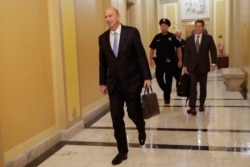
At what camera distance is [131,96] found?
321cm

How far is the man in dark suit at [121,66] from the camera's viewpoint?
3150 millimetres

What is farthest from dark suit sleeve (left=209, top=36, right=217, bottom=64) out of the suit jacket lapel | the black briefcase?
the suit jacket lapel

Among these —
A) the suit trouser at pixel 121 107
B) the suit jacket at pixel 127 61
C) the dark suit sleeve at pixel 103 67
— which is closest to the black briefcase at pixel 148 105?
the suit trouser at pixel 121 107

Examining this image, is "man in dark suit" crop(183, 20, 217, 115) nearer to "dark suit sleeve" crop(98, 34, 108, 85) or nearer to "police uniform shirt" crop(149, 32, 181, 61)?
"police uniform shirt" crop(149, 32, 181, 61)

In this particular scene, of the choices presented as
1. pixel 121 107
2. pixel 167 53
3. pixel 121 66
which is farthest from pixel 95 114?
pixel 121 66

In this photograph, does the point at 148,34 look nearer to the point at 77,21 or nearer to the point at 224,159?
the point at 77,21

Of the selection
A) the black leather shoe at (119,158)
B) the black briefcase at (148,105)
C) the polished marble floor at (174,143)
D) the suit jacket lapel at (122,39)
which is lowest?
the polished marble floor at (174,143)

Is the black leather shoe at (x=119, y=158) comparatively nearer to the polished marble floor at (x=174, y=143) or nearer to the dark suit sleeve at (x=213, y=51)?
the polished marble floor at (x=174, y=143)

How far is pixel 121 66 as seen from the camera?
3146mm

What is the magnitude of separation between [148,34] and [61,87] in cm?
781

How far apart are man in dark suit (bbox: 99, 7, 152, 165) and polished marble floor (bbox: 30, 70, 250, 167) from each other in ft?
1.33

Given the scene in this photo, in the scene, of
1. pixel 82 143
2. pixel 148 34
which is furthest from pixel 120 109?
pixel 148 34

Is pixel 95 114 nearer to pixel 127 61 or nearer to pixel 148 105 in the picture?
pixel 148 105

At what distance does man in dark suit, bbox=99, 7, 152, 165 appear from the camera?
10.3 feet
